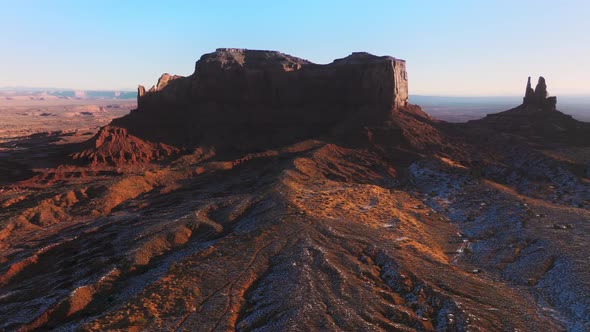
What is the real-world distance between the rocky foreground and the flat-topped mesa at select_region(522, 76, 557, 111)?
504mm

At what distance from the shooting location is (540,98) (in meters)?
94.7

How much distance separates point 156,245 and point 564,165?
6673cm

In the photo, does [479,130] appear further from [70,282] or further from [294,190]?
[70,282]

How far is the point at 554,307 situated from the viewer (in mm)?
27953

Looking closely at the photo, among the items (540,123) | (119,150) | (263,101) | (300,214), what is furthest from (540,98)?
(119,150)

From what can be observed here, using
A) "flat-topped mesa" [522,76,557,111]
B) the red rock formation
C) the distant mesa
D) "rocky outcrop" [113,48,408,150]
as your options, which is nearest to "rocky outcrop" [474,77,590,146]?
"flat-topped mesa" [522,76,557,111]

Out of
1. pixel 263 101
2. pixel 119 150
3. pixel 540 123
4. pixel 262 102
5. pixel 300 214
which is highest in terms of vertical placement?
pixel 263 101

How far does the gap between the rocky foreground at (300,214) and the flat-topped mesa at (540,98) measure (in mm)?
504

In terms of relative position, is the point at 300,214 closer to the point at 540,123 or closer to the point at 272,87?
the point at 272,87

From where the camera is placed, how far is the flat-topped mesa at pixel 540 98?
92688 millimetres

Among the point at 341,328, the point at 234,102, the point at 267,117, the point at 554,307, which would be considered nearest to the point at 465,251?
the point at 554,307

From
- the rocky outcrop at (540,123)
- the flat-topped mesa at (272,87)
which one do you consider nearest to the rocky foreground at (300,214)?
the flat-topped mesa at (272,87)

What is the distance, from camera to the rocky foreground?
27.2 m

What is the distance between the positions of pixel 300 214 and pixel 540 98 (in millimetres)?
83892
